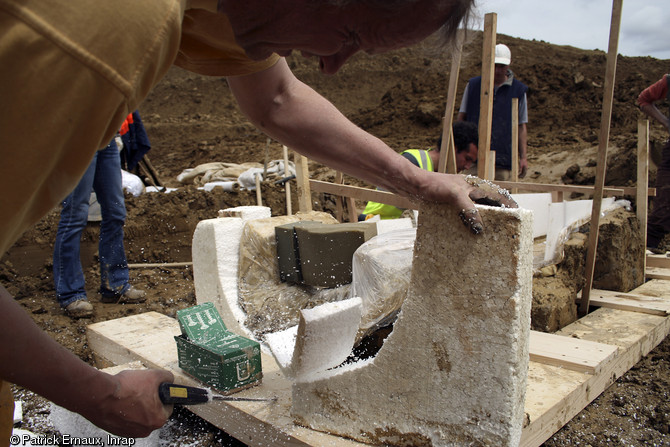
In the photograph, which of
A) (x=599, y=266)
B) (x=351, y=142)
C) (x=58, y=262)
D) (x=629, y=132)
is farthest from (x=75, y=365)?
(x=629, y=132)

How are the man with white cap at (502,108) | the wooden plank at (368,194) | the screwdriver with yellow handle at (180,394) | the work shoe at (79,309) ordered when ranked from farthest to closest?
the man with white cap at (502,108) → the work shoe at (79,309) → the wooden plank at (368,194) → the screwdriver with yellow handle at (180,394)

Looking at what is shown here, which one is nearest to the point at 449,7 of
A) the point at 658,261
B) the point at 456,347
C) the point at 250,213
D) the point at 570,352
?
the point at 456,347

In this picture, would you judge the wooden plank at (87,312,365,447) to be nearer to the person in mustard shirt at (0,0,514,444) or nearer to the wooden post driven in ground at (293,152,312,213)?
the person in mustard shirt at (0,0,514,444)

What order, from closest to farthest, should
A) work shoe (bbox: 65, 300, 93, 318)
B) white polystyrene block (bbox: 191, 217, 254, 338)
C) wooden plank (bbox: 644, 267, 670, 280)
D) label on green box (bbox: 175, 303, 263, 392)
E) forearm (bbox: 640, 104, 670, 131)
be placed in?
label on green box (bbox: 175, 303, 263, 392) → white polystyrene block (bbox: 191, 217, 254, 338) → work shoe (bbox: 65, 300, 93, 318) → wooden plank (bbox: 644, 267, 670, 280) → forearm (bbox: 640, 104, 670, 131)

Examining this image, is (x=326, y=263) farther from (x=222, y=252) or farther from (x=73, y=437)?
(x=73, y=437)

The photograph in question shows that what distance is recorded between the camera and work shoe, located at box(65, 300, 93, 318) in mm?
3805

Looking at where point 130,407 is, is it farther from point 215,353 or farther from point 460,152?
point 460,152

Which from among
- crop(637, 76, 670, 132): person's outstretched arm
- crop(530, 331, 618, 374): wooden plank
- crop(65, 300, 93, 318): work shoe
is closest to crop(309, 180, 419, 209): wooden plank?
crop(530, 331, 618, 374): wooden plank

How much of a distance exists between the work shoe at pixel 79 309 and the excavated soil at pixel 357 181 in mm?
91

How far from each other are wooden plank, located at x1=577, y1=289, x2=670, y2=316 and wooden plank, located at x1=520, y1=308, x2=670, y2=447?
0.05 meters

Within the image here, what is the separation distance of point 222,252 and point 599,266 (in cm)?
280

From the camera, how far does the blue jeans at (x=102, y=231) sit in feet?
12.1

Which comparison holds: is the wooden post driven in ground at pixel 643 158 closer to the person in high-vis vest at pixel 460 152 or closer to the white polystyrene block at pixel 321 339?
the person in high-vis vest at pixel 460 152

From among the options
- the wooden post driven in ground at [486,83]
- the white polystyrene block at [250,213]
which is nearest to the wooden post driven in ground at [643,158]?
the wooden post driven in ground at [486,83]
